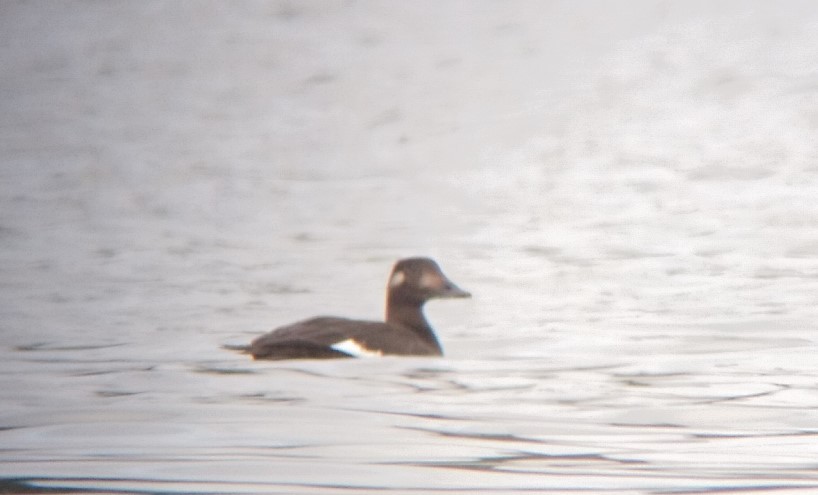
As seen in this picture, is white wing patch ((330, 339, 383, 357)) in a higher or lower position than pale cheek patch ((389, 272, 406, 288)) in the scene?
lower

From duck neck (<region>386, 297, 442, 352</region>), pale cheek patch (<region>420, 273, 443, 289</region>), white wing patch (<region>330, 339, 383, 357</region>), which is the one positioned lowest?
white wing patch (<region>330, 339, 383, 357</region>)

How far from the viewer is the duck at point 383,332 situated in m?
8.63

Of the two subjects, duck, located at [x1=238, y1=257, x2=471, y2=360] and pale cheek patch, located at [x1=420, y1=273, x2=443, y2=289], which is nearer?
duck, located at [x1=238, y1=257, x2=471, y2=360]

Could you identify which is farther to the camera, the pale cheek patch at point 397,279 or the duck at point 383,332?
the pale cheek patch at point 397,279

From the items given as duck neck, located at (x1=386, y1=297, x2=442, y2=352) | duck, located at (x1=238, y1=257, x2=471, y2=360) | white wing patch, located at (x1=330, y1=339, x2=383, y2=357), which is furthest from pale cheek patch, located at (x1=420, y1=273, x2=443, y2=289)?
white wing patch, located at (x1=330, y1=339, x2=383, y2=357)

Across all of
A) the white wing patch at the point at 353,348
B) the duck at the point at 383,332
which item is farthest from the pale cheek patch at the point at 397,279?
the white wing patch at the point at 353,348

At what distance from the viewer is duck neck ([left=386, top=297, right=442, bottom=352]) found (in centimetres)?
948

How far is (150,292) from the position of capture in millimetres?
14039

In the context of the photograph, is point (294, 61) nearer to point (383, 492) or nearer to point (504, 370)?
point (504, 370)

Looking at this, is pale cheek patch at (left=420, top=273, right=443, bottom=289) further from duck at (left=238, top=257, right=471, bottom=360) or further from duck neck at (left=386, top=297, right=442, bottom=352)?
duck neck at (left=386, top=297, right=442, bottom=352)

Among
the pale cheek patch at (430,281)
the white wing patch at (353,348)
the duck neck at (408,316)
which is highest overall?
the pale cheek patch at (430,281)

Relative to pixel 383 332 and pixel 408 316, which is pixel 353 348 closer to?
pixel 383 332

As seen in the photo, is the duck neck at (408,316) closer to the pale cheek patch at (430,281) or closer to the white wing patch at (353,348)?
the pale cheek patch at (430,281)

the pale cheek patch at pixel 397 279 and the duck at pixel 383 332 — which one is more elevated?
the pale cheek patch at pixel 397 279
